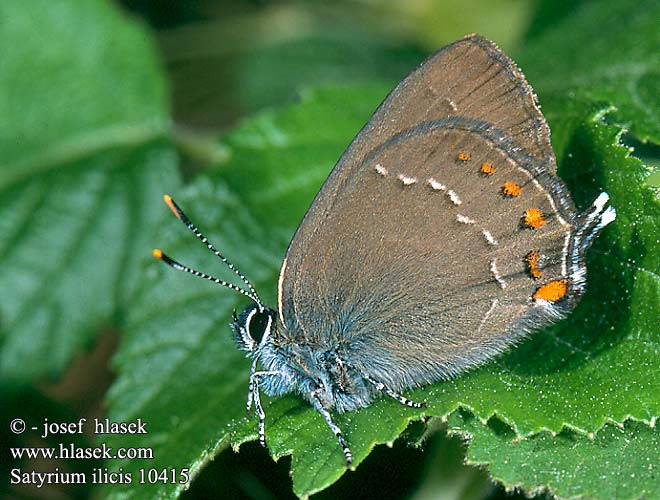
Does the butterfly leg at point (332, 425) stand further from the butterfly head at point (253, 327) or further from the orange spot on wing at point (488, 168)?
the orange spot on wing at point (488, 168)

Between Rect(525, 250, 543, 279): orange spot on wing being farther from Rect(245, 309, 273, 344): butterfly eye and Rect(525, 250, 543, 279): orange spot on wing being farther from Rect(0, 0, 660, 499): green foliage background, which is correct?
Rect(245, 309, 273, 344): butterfly eye

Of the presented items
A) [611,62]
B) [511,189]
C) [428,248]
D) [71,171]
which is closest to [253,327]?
[428,248]

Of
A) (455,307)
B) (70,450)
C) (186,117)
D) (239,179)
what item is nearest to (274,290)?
(239,179)

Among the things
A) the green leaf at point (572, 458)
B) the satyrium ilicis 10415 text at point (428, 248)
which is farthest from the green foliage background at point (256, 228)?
the satyrium ilicis 10415 text at point (428, 248)

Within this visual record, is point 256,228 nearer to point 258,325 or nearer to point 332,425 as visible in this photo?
point 258,325

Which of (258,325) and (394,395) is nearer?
(394,395)

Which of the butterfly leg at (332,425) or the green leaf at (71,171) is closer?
the butterfly leg at (332,425)

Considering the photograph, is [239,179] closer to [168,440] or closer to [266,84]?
[168,440]
